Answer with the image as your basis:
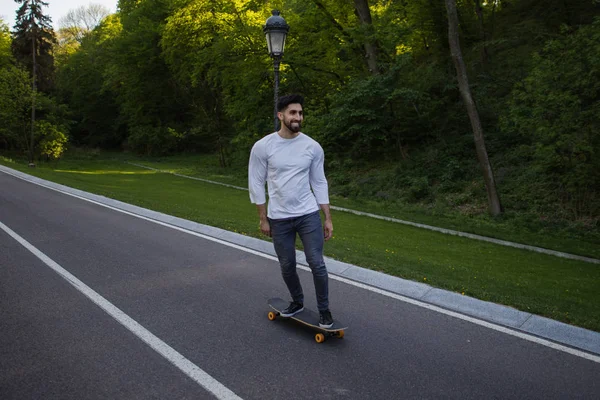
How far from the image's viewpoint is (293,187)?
15.8 feet

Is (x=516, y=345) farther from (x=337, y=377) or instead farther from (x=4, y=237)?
(x=4, y=237)

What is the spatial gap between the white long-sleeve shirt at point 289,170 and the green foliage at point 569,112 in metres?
10.2

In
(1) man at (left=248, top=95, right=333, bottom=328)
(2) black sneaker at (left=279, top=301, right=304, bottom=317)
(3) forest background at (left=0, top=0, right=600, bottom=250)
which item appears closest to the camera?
(1) man at (left=248, top=95, right=333, bottom=328)

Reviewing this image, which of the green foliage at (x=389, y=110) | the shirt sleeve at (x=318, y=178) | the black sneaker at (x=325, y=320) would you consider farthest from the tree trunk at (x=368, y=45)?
the black sneaker at (x=325, y=320)

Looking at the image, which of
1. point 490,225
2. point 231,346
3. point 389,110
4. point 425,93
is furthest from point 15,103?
point 231,346

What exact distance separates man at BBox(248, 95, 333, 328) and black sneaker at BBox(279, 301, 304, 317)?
0.40 metres

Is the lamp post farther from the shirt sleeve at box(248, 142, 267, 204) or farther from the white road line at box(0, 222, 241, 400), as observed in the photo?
the shirt sleeve at box(248, 142, 267, 204)

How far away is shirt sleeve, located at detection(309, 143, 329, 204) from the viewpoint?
4.92 metres

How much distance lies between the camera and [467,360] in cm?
436

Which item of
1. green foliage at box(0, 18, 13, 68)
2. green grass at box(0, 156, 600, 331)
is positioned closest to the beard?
green grass at box(0, 156, 600, 331)

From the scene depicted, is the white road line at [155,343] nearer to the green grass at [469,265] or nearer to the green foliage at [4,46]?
the green grass at [469,265]

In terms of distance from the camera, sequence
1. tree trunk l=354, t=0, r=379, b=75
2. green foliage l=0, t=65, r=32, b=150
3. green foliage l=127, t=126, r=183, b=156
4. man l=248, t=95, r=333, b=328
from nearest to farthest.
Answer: man l=248, t=95, r=333, b=328, tree trunk l=354, t=0, r=379, b=75, green foliage l=0, t=65, r=32, b=150, green foliage l=127, t=126, r=183, b=156

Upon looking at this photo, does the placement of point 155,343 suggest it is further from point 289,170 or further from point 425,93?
point 425,93

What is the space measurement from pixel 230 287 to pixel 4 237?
545 centimetres
